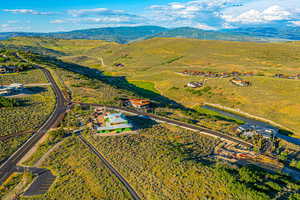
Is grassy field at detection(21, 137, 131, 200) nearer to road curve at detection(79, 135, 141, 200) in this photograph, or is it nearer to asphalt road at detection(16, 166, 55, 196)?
road curve at detection(79, 135, 141, 200)

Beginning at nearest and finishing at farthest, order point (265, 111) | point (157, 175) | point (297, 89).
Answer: point (157, 175), point (265, 111), point (297, 89)

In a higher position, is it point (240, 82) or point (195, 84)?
point (240, 82)

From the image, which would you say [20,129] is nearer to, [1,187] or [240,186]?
[1,187]

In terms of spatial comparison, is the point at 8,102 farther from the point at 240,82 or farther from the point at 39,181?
the point at 240,82

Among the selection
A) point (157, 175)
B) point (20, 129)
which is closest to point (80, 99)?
point (20, 129)

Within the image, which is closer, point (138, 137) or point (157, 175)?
point (157, 175)

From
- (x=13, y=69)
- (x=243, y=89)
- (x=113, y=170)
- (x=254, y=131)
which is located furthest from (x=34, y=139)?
(x=243, y=89)
